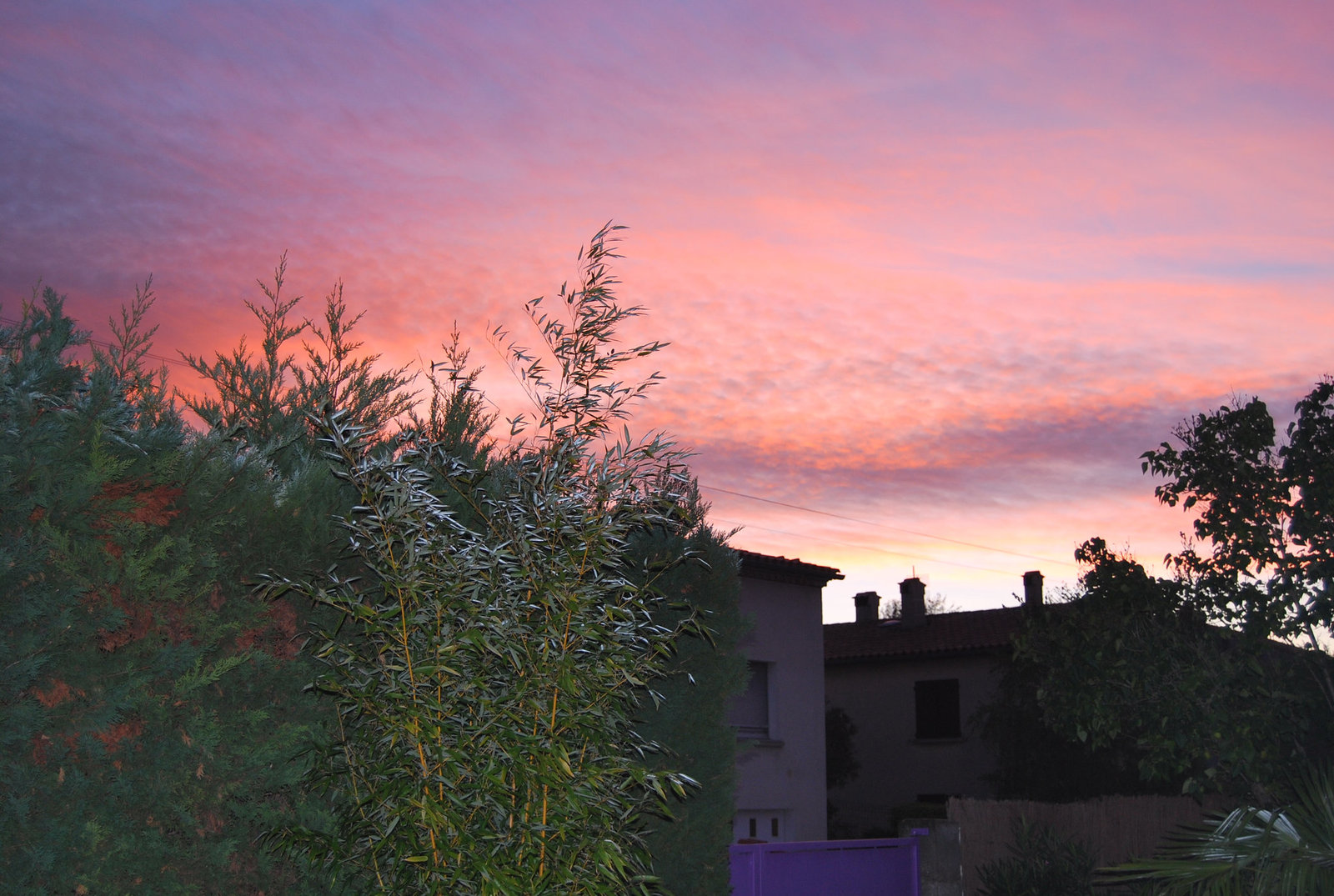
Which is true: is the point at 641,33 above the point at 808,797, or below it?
above

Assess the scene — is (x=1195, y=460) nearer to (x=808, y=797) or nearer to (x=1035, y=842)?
(x=1035, y=842)

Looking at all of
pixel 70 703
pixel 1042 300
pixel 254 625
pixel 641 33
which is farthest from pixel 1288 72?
pixel 70 703

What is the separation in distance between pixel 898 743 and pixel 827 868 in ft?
59.8

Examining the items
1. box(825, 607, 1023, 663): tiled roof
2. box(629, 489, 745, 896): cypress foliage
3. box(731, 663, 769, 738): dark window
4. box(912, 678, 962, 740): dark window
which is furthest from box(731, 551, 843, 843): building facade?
box(629, 489, 745, 896): cypress foliage

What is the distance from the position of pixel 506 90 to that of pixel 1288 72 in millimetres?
6442

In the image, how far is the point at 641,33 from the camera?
324 inches

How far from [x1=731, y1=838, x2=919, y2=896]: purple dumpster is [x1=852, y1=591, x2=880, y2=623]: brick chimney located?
21.7 metres

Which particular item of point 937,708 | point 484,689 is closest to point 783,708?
point 937,708

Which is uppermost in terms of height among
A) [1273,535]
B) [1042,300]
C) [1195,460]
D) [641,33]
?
[641,33]

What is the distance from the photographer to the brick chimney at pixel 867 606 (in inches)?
1400

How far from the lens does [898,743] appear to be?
3005 centimetres

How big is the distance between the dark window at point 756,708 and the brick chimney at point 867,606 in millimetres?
14499

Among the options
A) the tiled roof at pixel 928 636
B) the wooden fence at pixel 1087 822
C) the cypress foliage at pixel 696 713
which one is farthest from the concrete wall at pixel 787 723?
the cypress foliage at pixel 696 713

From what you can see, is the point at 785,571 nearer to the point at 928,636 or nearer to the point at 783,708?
the point at 783,708
